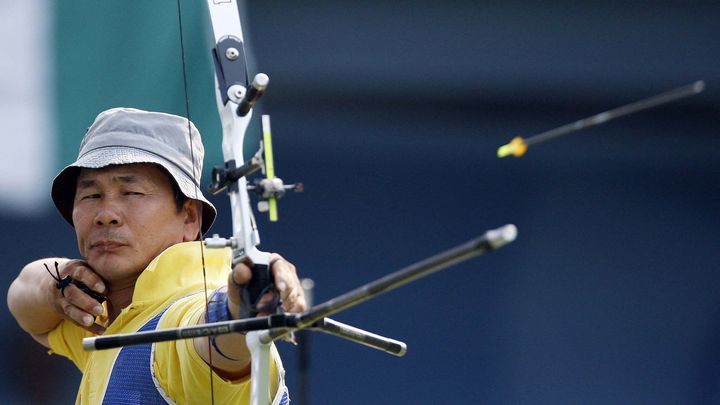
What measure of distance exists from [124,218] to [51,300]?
325 millimetres

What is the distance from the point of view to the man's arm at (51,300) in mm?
2164

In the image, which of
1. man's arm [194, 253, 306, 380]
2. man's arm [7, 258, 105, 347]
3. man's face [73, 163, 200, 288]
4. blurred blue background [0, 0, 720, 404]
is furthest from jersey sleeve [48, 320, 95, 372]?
blurred blue background [0, 0, 720, 404]

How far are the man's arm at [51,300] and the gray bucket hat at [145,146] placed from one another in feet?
0.65

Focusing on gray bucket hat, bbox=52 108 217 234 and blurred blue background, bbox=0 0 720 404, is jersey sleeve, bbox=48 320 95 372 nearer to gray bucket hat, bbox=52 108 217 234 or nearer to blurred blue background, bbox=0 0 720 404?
gray bucket hat, bbox=52 108 217 234

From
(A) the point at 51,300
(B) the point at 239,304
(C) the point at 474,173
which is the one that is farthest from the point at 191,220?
(C) the point at 474,173

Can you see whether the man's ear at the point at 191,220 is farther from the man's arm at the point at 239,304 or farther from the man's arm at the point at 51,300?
the man's arm at the point at 239,304

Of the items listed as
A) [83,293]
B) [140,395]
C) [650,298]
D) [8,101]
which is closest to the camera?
[140,395]

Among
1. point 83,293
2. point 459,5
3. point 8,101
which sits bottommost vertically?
point 83,293

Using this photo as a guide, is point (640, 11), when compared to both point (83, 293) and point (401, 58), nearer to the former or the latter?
point (401, 58)

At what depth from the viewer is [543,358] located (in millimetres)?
3975

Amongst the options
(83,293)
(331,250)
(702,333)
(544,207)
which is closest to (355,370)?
(331,250)

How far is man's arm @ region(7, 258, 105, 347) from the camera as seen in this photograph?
2.16 meters

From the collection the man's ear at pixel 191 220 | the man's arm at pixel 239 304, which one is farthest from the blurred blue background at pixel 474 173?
the man's arm at pixel 239 304

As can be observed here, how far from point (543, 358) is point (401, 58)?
112 cm
